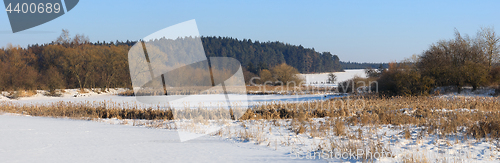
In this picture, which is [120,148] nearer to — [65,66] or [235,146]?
[235,146]

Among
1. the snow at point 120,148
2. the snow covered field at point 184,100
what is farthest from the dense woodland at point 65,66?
the snow at point 120,148

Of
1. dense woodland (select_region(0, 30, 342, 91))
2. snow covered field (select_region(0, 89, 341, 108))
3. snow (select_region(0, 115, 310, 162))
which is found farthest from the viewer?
dense woodland (select_region(0, 30, 342, 91))

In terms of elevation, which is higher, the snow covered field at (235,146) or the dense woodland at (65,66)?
the dense woodland at (65,66)

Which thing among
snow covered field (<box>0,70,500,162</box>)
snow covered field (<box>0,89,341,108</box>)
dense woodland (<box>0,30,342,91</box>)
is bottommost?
snow covered field (<box>0,70,500,162</box>)

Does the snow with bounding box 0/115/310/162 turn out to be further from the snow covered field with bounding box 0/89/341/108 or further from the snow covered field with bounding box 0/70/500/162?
the snow covered field with bounding box 0/89/341/108

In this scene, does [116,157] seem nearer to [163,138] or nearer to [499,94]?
[163,138]

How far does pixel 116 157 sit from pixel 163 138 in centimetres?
198

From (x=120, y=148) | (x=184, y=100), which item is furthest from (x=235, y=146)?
(x=184, y=100)

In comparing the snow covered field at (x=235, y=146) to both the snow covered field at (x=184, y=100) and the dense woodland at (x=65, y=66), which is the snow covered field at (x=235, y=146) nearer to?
the snow covered field at (x=184, y=100)

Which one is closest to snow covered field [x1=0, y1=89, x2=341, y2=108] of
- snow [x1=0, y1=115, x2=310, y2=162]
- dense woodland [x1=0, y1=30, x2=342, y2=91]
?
dense woodland [x1=0, y1=30, x2=342, y2=91]

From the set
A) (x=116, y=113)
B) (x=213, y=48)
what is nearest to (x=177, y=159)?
(x=116, y=113)

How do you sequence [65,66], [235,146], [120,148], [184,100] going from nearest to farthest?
[120,148] < [235,146] < [184,100] < [65,66]

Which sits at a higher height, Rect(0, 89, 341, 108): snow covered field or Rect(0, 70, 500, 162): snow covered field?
Rect(0, 89, 341, 108): snow covered field

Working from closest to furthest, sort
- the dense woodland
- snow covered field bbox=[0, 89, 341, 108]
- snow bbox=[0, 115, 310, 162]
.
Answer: snow bbox=[0, 115, 310, 162]
snow covered field bbox=[0, 89, 341, 108]
the dense woodland
